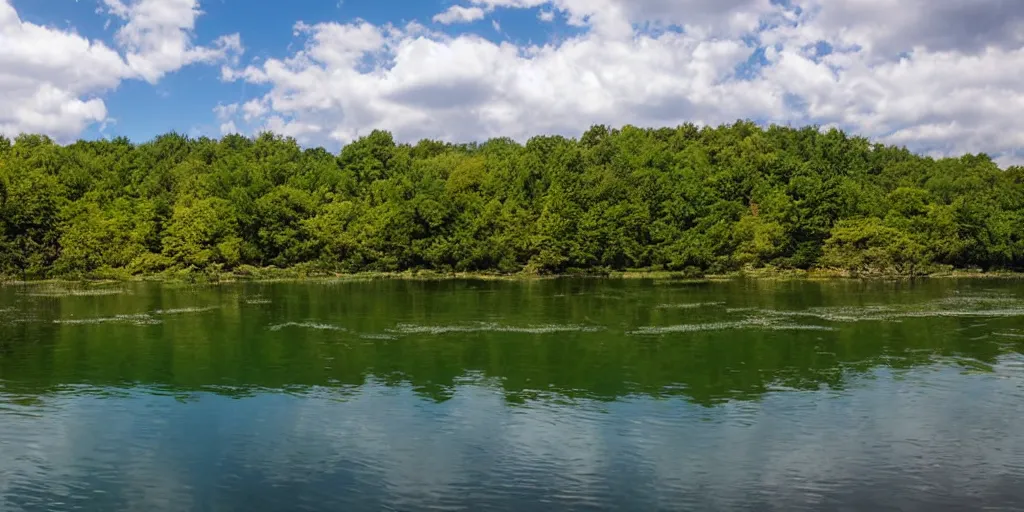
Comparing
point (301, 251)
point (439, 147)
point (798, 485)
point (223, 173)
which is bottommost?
point (798, 485)

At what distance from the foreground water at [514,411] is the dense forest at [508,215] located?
124 feet

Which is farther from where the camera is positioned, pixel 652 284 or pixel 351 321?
pixel 652 284

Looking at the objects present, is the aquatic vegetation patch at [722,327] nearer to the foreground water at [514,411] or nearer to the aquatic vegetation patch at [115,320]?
the foreground water at [514,411]

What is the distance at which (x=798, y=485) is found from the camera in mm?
17484

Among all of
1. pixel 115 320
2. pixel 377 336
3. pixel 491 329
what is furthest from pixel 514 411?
pixel 115 320

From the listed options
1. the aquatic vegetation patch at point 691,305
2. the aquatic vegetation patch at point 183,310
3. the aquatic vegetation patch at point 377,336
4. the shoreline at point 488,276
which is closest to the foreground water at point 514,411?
the aquatic vegetation patch at point 377,336

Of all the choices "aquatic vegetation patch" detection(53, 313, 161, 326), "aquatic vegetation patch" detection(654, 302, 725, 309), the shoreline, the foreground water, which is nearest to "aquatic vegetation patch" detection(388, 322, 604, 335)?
the foreground water

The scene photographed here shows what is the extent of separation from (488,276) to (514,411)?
208ft

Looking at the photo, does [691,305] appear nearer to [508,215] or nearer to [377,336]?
[377,336]

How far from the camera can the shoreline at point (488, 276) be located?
79.2 meters

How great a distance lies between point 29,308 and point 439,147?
9548cm

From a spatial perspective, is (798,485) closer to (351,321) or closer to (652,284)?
(351,321)

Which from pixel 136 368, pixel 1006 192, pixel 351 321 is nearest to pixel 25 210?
pixel 351 321

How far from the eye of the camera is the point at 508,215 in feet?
303
